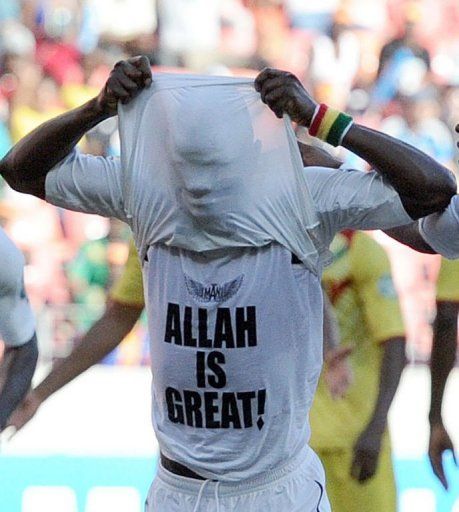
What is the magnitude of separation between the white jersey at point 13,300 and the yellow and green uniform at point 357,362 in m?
0.84

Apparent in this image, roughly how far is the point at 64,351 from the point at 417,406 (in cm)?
173

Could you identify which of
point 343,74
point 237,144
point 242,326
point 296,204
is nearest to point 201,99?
point 237,144

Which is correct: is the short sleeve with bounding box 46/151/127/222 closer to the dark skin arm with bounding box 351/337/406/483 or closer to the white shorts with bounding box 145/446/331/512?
the white shorts with bounding box 145/446/331/512

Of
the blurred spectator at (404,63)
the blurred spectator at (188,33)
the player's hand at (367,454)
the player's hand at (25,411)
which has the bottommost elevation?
the blurred spectator at (404,63)

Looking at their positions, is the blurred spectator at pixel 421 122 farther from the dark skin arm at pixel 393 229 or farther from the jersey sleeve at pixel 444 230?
the jersey sleeve at pixel 444 230

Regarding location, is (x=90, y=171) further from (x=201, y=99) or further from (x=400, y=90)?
(x=400, y=90)

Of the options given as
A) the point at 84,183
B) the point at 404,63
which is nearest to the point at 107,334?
the point at 84,183

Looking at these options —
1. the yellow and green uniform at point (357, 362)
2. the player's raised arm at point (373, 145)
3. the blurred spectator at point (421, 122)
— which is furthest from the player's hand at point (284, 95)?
the blurred spectator at point (421, 122)

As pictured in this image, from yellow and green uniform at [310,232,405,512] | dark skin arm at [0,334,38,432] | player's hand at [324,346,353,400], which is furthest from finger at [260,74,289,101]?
player's hand at [324,346,353,400]

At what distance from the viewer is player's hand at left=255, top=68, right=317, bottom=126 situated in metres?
1.92

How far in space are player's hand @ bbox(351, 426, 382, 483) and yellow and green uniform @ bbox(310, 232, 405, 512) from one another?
0.11 metres

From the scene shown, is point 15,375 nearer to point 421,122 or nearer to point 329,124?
point 329,124

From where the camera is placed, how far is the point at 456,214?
198 centimetres

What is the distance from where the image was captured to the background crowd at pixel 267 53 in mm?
7027
